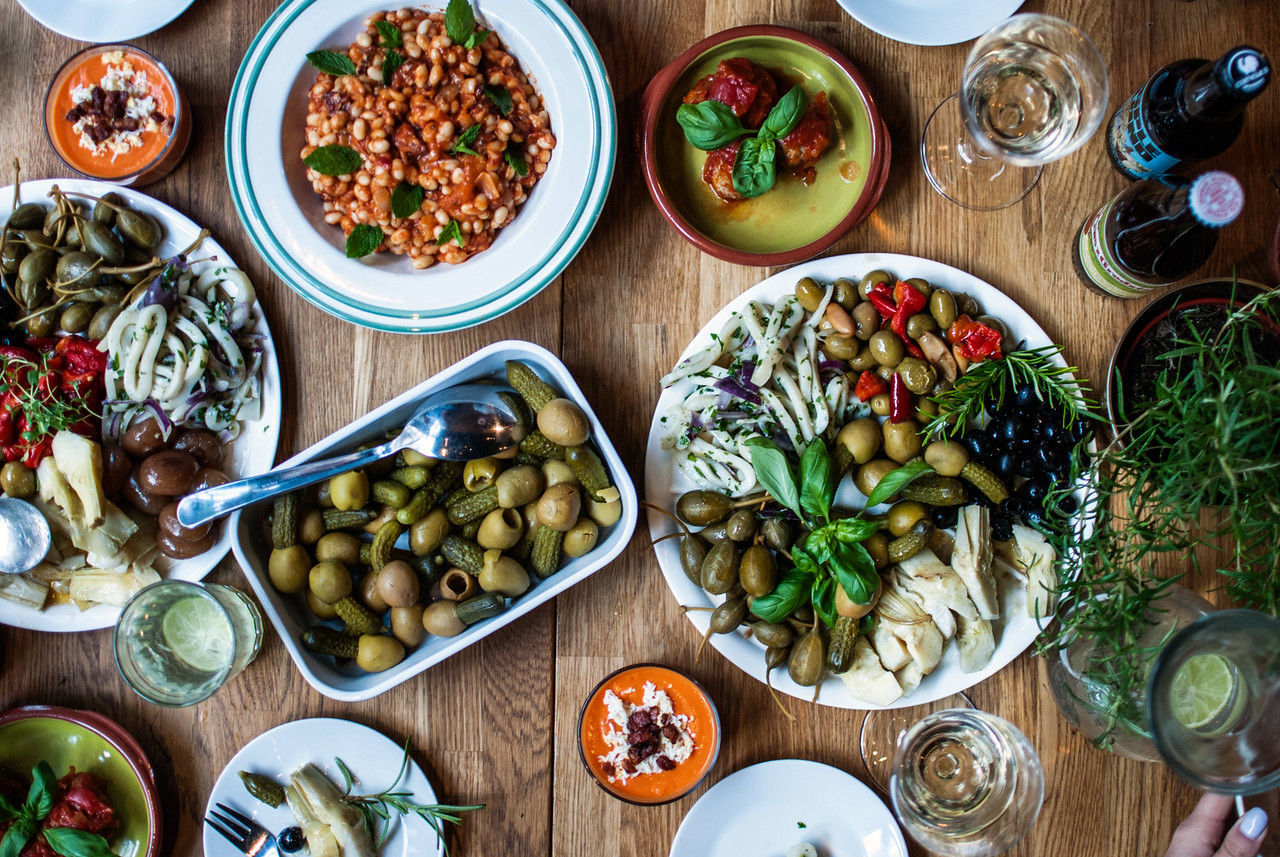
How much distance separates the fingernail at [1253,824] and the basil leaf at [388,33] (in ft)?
6.48

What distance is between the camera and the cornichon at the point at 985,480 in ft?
4.76

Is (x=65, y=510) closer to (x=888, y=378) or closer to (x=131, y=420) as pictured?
(x=131, y=420)

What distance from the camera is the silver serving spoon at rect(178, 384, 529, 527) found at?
4.70 feet

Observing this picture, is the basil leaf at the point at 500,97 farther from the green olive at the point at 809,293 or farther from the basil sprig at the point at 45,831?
the basil sprig at the point at 45,831

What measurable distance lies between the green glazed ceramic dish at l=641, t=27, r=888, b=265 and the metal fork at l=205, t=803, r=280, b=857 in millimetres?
1323

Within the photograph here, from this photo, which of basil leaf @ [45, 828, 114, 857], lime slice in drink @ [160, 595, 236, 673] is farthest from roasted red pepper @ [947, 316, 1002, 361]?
basil leaf @ [45, 828, 114, 857]

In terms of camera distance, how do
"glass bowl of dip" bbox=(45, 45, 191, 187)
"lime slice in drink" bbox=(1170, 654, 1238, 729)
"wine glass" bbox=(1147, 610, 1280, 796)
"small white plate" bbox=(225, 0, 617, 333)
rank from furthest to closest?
"glass bowl of dip" bbox=(45, 45, 191, 187) → "small white plate" bbox=(225, 0, 617, 333) → "lime slice in drink" bbox=(1170, 654, 1238, 729) → "wine glass" bbox=(1147, 610, 1280, 796)

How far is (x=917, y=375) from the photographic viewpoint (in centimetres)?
146

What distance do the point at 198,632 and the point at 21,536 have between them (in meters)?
0.35

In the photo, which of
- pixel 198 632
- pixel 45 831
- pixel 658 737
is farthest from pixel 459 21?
pixel 45 831

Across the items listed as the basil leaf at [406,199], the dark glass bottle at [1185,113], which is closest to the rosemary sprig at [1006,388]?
the dark glass bottle at [1185,113]

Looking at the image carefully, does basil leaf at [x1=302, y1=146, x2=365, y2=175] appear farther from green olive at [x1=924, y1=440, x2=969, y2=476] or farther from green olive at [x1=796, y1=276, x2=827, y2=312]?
green olive at [x1=924, y1=440, x2=969, y2=476]

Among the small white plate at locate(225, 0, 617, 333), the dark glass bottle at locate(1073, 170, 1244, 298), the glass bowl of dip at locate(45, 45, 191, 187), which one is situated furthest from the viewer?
the glass bowl of dip at locate(45, 45, 191, 187)

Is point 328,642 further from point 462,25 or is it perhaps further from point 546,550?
point 462,25
